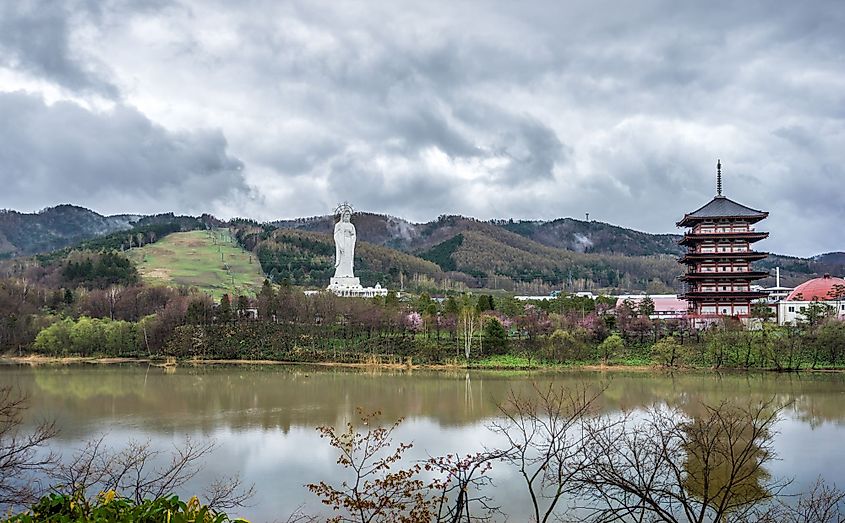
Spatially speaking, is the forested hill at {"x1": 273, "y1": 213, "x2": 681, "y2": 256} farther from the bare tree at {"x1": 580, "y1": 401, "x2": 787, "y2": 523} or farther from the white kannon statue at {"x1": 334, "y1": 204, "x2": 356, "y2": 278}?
the bare tree at {"x1": 580, "y1": 401, "x2": 787, "y2": 523}

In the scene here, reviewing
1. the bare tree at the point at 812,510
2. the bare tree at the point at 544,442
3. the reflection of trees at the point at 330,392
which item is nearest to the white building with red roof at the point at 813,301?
the reflection of trees at the point at 330,392

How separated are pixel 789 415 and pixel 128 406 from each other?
20.6 m

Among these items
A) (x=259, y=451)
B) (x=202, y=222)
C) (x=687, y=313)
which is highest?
(x=202, y=222)

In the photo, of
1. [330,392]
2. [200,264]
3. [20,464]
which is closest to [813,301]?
[330,392]

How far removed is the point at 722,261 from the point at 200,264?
63.8 meters

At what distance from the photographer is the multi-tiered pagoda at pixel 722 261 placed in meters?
40.6

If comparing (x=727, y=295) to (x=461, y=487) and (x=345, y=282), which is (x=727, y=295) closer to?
(x=345, y=282)

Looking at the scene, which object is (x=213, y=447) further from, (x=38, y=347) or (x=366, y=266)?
(x=366, y=266)

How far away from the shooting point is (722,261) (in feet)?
135

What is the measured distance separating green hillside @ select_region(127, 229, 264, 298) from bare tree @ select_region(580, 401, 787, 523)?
59.2 metres

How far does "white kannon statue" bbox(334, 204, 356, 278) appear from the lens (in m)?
58.8

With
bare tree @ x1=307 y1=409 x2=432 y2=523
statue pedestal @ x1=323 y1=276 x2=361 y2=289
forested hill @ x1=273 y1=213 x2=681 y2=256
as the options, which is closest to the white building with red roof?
statue pedestal @ x1=323 y1=276 x2=361 y2=289

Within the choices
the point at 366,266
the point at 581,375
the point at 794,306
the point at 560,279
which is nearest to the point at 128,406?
the point at 581,375

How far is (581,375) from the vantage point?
31.8m
